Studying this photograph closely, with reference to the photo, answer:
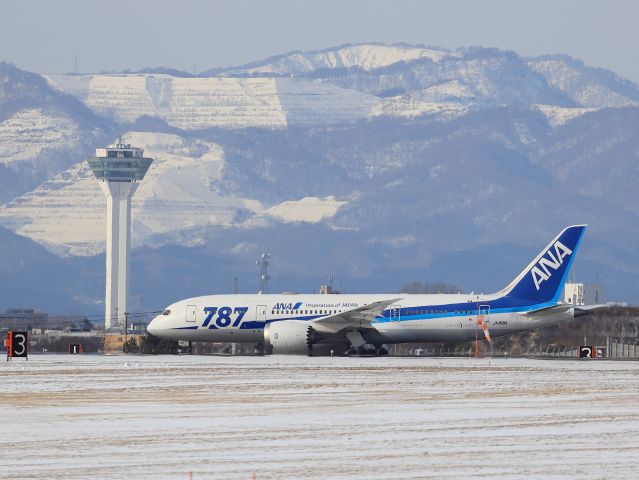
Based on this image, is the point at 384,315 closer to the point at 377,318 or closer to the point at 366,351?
the point at 377,318

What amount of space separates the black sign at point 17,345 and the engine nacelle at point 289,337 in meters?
10.4

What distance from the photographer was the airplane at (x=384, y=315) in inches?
2894

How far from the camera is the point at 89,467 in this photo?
100.0ft

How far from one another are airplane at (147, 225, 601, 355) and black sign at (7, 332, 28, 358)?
8.64m

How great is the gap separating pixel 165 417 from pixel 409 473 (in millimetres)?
10778

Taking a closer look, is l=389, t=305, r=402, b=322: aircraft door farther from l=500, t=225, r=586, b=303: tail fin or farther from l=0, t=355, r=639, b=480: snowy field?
l=0, t=355, r=639, b=480: snowy field

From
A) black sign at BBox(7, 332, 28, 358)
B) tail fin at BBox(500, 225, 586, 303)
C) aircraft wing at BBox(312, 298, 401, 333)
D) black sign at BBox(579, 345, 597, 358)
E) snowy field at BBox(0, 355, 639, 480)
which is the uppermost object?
tail fin at BBox(500, 225, 586, 303)

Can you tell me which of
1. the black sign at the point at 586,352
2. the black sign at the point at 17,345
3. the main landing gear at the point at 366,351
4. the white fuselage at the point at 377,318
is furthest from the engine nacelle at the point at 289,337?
the black sign at the point at 586,352

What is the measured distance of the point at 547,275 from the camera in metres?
74.1

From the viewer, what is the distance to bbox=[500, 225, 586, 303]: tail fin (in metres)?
73.9

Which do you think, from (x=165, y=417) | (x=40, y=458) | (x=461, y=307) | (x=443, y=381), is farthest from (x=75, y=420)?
(x=461, y=307)

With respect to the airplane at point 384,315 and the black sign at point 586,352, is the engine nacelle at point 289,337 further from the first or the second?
the black sign at point 586,352

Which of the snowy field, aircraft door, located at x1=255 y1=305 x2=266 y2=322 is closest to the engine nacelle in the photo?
aircraft door, located at x1=255 y1=305 x2=266 y2=322

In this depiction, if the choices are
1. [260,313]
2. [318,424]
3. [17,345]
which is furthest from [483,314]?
[318,424]
